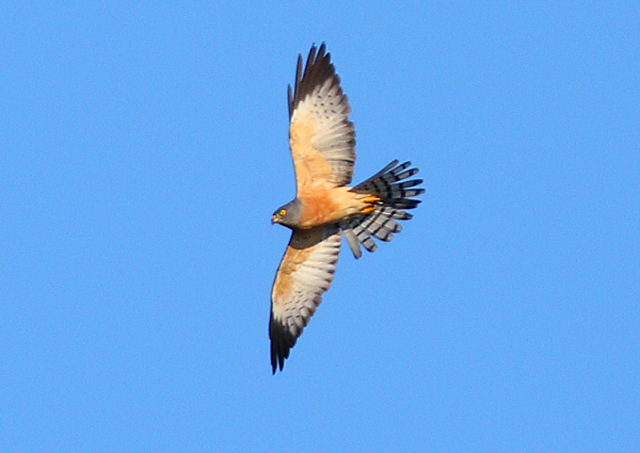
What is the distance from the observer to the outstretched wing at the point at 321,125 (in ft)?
52.6

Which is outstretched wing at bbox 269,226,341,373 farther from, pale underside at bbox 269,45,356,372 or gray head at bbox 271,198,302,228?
gray head at bbox 271,198,302,228

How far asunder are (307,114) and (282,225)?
146 centimetres

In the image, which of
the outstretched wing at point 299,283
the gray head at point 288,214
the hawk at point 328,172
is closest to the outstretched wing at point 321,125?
the hawk at point 328,172

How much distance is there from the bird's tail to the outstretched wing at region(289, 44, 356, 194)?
0.39 m

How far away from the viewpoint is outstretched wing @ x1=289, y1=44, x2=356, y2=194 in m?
16.0

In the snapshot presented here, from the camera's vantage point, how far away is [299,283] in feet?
56.7

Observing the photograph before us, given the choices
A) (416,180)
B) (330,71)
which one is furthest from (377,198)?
(330,71)

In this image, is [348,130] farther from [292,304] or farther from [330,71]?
[292,304]

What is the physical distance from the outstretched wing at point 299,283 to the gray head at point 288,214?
0.66m

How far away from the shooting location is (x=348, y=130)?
1606 cm

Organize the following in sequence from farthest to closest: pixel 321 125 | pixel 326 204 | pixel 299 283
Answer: pixel 299 283, pixel 326 204, pixel 321 125

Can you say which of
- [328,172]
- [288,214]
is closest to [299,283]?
[288,214]

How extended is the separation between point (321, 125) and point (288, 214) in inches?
47.0

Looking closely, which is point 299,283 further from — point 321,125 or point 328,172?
point 321,125
